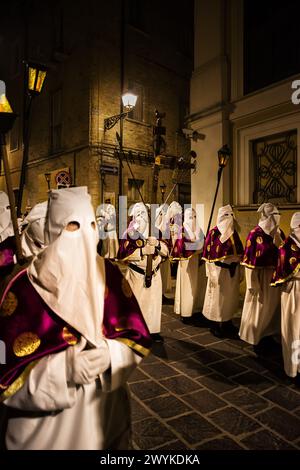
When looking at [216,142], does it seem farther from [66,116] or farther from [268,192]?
[66,116]

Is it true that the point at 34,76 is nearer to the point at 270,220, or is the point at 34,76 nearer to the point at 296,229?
the point at 270,220

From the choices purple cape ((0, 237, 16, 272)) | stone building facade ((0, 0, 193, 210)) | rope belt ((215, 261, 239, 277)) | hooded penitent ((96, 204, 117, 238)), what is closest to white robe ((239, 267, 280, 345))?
rope belt ((215, 261, 239, 277))

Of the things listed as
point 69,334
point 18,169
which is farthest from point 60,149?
point 69,334

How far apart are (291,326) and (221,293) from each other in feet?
6.35

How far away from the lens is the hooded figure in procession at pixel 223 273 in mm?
6285

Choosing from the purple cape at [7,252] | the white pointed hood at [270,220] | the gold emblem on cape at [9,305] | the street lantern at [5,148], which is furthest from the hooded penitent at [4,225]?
the white pointed hood at [270,220]

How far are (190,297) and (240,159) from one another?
436cm

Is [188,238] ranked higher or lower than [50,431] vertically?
higher

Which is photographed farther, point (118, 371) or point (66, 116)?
point (66, 116)

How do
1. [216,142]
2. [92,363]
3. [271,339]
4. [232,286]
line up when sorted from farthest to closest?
[216,142], [232,286], [271,339], [92,363]

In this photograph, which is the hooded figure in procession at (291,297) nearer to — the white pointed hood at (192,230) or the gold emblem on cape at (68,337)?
the white pointed hood at (192,230)

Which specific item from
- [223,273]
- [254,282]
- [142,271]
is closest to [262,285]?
[254,282]

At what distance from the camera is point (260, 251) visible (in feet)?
17.5

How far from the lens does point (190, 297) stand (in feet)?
23.5
